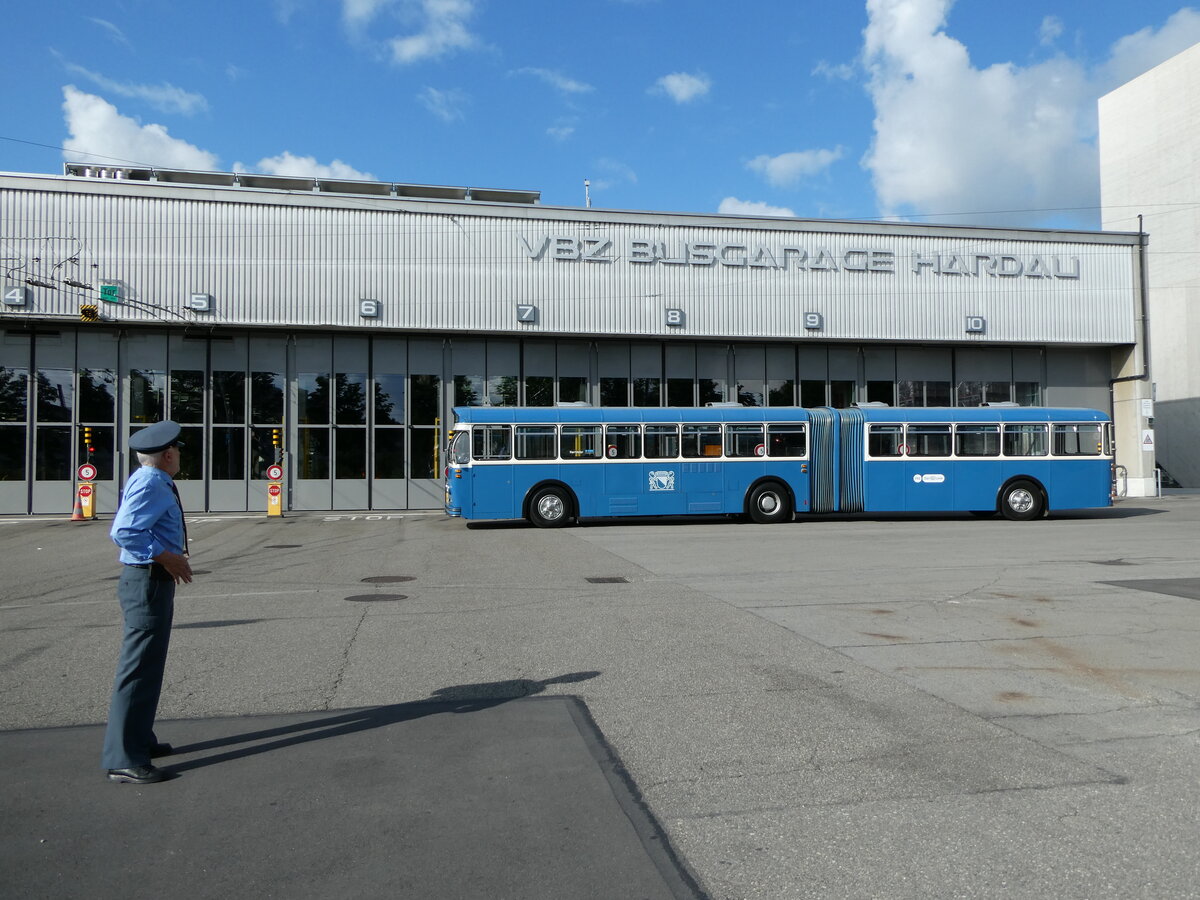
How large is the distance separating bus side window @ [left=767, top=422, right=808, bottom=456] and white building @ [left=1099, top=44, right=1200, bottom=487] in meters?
31.3

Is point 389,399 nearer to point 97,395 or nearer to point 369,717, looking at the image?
point 97,395

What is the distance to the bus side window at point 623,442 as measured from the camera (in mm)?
23422

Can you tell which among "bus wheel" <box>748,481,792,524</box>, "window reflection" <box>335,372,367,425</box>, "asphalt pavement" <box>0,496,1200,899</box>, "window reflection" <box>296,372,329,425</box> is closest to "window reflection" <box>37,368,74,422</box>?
"window reflection" <box>296,372,329,425</box>

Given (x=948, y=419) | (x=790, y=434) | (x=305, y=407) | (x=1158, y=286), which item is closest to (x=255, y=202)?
(x=305, y=407)

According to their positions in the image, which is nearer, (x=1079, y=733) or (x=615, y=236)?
(x=1079, y=733)

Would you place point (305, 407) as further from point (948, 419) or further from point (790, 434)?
point (948, 419)

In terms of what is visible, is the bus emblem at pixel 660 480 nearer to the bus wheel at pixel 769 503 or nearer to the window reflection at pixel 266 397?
the bus wheel at pixel 769 503

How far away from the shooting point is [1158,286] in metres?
50.7

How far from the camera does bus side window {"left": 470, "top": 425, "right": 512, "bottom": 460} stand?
22.7m

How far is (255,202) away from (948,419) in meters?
22.0

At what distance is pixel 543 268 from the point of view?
32.2 metres

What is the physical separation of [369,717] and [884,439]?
20.6m

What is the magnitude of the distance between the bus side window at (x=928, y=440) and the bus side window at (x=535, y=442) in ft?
30.3

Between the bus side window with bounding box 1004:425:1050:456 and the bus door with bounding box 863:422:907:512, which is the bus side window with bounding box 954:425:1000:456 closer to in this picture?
the bus side window with bounding box 1004:425:1050:456
